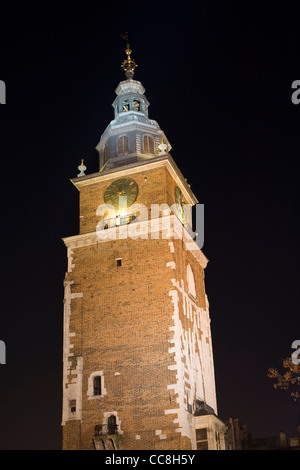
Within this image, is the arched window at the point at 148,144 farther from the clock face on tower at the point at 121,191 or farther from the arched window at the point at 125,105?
the arched window at the point at 125,105

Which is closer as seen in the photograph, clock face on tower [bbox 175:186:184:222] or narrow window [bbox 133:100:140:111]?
clock face on tower [bbox 175:186:184:222]

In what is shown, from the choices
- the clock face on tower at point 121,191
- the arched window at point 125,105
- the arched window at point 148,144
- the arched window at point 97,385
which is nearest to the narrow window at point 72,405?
the arched window at point 97,385

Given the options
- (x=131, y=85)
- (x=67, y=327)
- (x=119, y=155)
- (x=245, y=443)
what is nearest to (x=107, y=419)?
(x=67, y=327)

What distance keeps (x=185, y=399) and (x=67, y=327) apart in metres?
7.78

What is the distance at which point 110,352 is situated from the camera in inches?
1388

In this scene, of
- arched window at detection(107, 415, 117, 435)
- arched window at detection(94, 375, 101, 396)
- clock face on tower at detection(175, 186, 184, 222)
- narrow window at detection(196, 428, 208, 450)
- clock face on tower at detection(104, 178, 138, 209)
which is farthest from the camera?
clock face on tower at detection(175, 186, 184, 222)

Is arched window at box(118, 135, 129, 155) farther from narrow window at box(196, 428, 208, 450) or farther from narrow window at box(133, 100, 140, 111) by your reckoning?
narrow window at box(196, 428, 208, 450)

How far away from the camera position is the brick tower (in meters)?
33.4

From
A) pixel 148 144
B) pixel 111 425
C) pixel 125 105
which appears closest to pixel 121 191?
→ pixel 148 144

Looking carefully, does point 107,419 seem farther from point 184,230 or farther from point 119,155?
point 119,155

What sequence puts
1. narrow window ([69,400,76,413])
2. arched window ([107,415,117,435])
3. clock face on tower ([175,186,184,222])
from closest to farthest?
arched window ([107,415,117,435]) < narrow window ([69,400,76,413]) < clock face on tower ([175,186,184,222])

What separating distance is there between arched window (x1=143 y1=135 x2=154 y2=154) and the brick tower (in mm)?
71

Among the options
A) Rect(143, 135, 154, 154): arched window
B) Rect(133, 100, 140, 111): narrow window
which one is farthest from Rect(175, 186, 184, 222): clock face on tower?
Rect(133, 100, 140, 111): narrow window

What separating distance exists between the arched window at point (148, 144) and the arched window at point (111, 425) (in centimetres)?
1683
